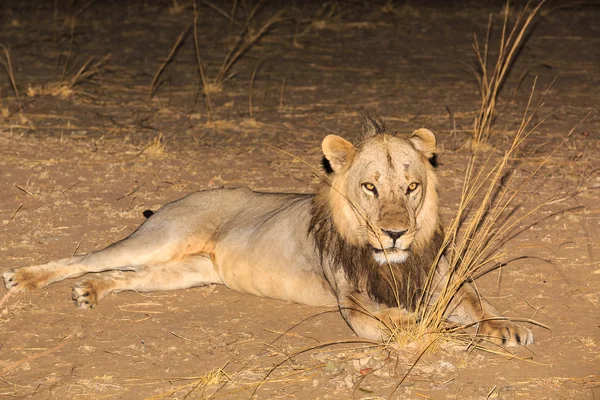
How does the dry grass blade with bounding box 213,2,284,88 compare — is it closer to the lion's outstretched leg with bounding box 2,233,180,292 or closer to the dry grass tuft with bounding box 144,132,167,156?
the dry grass tuft with bounding box 144,132,167,156

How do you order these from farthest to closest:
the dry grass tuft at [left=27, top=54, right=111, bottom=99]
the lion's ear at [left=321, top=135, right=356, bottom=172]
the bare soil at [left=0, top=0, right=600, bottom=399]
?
the dry grass tuft at [left=27, top=54, right=111, bottom=99]
the lion's ear at [left=321, top=135, right=356, bottom=172]
the bare soil at [left=0, top=0, right=600, bottom=399]

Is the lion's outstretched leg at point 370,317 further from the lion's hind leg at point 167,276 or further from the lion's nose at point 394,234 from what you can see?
the lion's hind leg at point 167,276

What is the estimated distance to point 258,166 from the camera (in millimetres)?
7430

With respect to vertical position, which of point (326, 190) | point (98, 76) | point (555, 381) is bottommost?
point (98, 76)

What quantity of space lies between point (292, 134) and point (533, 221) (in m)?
2.77

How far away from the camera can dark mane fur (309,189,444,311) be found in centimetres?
467

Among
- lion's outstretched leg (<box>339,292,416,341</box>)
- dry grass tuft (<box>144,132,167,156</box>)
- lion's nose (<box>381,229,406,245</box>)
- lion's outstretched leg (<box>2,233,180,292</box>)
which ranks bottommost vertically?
dry grass tuft (<box>144,132,167,156</box>)

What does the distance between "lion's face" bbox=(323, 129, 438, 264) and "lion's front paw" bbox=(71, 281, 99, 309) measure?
1.36 metres

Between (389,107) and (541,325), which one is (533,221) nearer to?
(541,325)

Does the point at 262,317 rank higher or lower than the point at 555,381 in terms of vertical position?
lower

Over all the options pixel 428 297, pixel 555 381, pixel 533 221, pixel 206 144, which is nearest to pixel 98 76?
pixel 206 144

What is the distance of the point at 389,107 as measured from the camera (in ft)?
30.5

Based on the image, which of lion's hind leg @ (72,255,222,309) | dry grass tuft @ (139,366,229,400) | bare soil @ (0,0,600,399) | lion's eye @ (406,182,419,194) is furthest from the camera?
lion's hind leg @ (72,255,222,309)

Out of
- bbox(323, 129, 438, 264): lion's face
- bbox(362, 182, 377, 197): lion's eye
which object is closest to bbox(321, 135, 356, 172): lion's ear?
bbox(323, 129, 438, 264): lion's face
